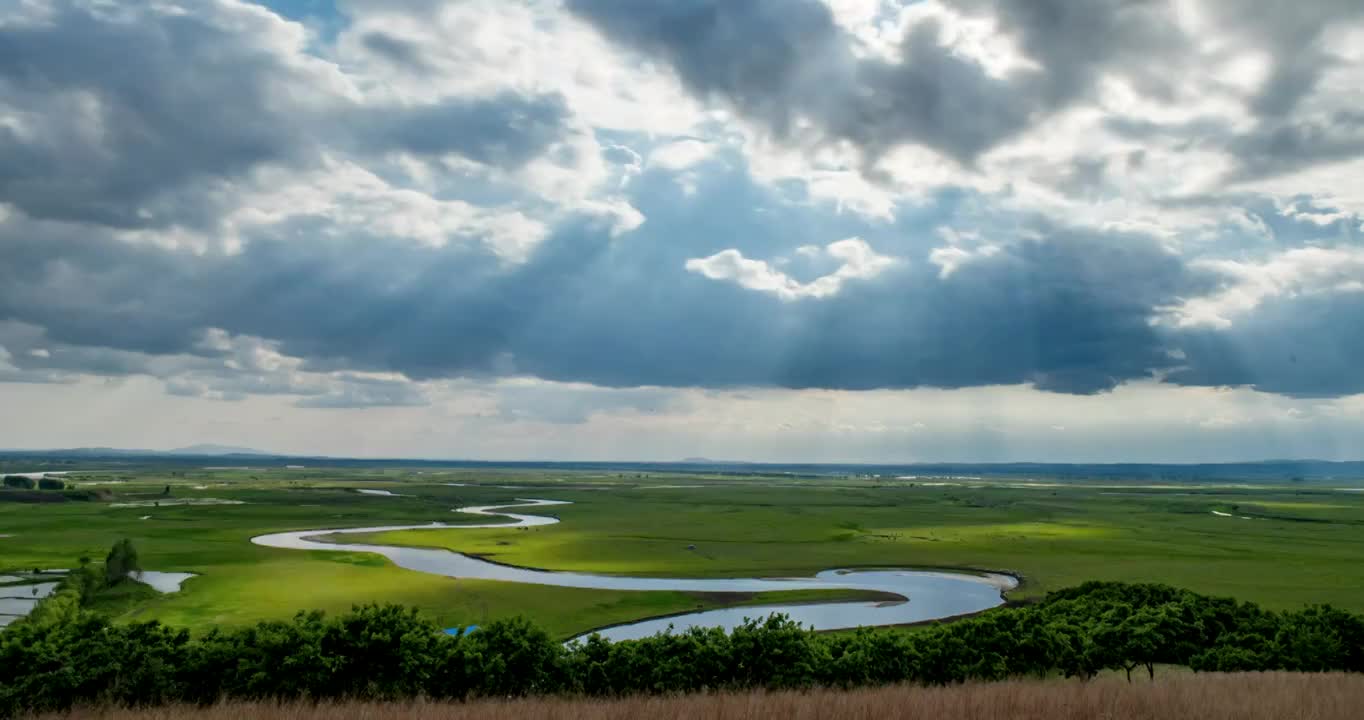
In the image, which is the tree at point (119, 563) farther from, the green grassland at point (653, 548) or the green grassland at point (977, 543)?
the green grassland at point (977, 543)

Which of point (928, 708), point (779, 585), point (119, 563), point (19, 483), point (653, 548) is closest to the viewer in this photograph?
point (928, 708)

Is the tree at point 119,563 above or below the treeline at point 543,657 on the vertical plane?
below

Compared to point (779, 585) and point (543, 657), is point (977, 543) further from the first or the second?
point (543, 657)

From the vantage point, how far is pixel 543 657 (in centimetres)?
2225

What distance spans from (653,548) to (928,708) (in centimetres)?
8036

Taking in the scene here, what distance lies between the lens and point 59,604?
44.2 metres

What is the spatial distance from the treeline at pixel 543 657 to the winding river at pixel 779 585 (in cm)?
2143

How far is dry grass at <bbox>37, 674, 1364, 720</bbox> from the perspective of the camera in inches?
348

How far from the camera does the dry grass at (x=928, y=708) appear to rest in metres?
8.85

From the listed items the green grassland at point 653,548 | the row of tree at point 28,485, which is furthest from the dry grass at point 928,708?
the row of tree at point 28,485

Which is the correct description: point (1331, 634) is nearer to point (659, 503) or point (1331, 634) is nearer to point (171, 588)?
point (171, 588)

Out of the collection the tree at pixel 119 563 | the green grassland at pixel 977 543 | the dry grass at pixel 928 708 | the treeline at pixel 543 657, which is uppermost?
the dry grass at pixel 928 708

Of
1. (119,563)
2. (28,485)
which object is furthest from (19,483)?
(119,563)

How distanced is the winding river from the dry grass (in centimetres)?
3614
